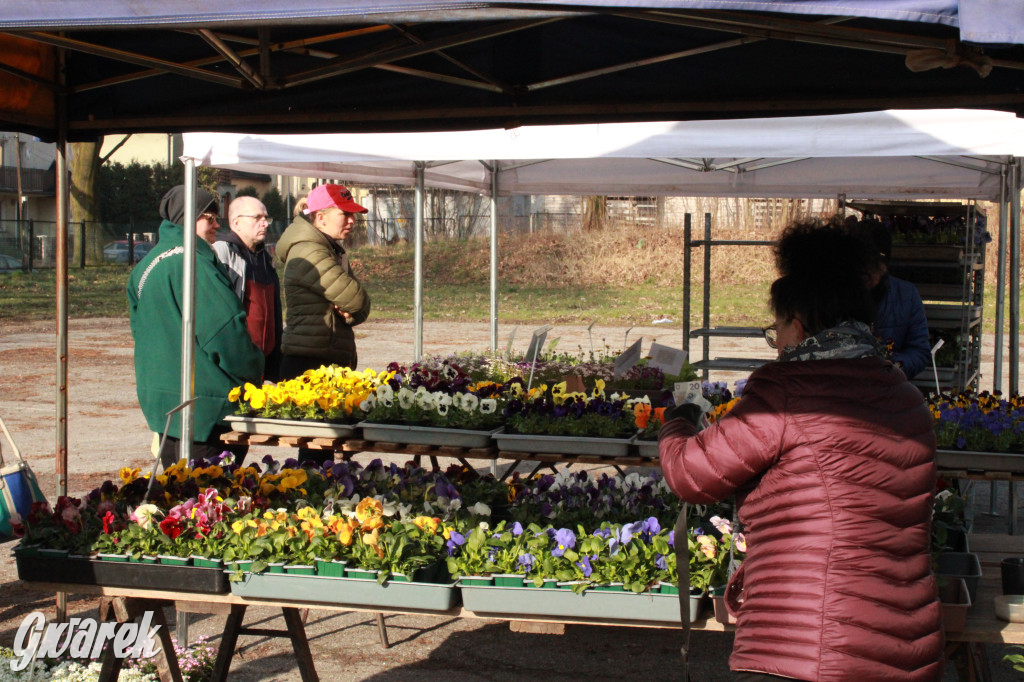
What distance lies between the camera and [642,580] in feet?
8.21

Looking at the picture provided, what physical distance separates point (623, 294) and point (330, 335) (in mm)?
15304

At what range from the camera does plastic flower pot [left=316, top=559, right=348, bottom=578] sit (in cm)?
258

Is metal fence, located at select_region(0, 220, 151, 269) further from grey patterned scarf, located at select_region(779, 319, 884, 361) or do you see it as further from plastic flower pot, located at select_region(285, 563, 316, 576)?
grey patterned scarf, located at select_region(779, 319, 884, 361)

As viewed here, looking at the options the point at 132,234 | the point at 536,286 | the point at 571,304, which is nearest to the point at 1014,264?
the point at 571,304

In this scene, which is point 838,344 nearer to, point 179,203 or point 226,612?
point 226,612

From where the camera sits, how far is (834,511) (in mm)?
1878

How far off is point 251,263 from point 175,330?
79cm

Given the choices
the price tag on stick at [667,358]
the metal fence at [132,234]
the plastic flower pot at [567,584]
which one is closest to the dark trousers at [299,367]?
the price tag on stick at [667,358]

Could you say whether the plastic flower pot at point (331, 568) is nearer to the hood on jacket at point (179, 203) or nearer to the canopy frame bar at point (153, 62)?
the canopy frame bar at point (153, 62)

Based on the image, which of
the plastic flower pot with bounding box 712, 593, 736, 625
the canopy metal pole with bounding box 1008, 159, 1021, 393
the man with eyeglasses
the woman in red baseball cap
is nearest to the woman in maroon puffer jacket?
the plastic flower pot with bounding box 712, 593, 736, 625

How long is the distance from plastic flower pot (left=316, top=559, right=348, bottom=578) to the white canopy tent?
6.29 feet

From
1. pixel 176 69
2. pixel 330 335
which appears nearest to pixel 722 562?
pixel 176 69

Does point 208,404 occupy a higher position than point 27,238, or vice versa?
point 27,238

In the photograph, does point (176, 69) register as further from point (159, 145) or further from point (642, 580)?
point (159, 145)
